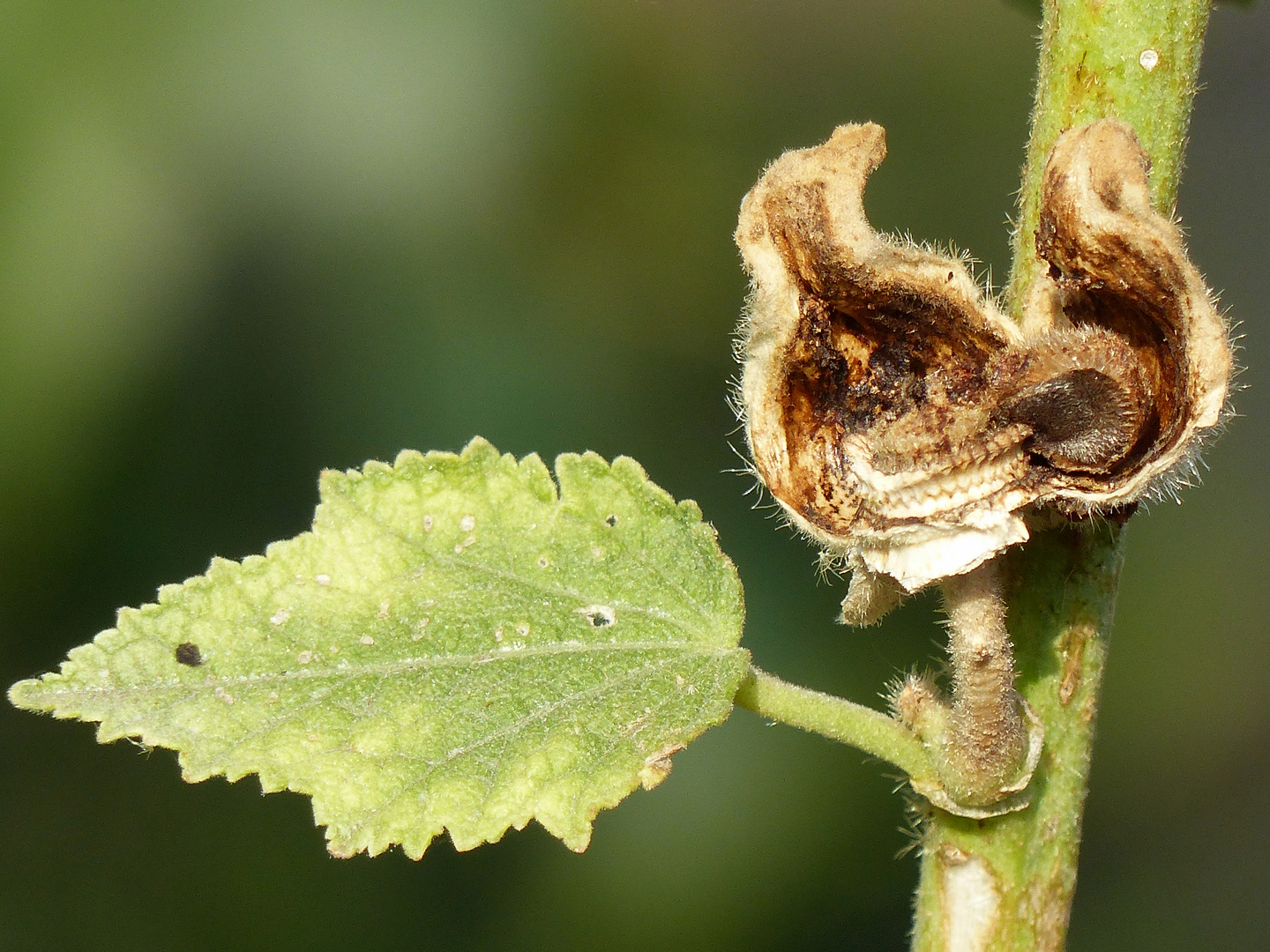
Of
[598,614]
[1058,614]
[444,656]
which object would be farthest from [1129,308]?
[444,656]

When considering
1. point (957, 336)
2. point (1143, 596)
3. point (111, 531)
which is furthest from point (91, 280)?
point (1143, 596)

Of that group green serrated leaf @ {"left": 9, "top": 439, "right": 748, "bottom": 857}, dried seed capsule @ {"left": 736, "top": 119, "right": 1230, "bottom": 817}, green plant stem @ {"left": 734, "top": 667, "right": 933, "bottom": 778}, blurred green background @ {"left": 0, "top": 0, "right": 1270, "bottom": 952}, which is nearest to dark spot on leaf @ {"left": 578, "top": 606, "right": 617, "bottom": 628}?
green serrated leaf @ {"left": 9, "top": 439, "right": 748, "bottom": 857}

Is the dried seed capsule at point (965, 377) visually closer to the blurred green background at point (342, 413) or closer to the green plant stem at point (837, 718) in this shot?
the green plant stem at point (837, 718)

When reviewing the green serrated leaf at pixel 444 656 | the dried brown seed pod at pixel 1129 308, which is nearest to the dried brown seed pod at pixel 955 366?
the dried brown seed pod at pixel 1129 308

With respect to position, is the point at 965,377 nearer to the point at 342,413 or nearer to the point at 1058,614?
the point at 1058,614

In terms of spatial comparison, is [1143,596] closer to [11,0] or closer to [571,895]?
[571,895]
